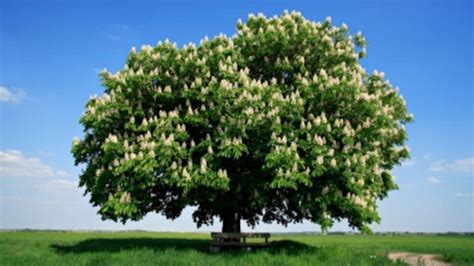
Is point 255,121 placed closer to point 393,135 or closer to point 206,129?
point 206,129

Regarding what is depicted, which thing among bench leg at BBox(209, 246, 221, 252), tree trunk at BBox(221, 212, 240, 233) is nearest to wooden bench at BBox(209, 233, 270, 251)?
bench leg at BBox(209, 246, 221, 252)

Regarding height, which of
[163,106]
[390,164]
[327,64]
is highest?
[327,64]

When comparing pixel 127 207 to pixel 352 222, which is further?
pixel 352 222

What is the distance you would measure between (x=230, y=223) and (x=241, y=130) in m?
7.86

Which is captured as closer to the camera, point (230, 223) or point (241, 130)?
point (241, 130)

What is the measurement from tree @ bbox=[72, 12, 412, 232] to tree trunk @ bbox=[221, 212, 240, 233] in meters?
0.10

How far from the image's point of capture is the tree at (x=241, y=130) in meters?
21.5

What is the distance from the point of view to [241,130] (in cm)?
2128

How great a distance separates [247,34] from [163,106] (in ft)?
19.6

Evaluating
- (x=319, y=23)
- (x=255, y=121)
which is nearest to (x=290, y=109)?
(x=255, y=121)

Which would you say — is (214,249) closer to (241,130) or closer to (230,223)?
(230,223)

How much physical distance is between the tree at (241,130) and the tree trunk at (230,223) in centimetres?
10

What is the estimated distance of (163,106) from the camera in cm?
2500

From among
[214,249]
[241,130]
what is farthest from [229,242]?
[241,130]
